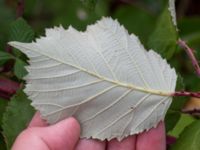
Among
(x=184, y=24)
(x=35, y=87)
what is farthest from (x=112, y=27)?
(x=184, y=24)

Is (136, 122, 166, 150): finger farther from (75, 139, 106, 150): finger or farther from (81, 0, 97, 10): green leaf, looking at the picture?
(81, 0, 97, 10): green leaf

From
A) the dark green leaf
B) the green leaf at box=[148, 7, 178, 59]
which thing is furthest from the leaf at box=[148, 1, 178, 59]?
the dark green leaf

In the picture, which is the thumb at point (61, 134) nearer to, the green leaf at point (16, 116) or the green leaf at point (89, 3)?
the green leaf at point (16, 116)

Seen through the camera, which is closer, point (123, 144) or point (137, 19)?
point (123, 144)

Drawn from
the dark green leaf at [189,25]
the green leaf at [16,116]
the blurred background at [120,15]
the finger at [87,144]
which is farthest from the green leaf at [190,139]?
the dark green leaf at [189,25]

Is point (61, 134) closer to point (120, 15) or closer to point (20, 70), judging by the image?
point (20, 70)

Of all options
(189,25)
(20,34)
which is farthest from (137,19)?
(20,34)
